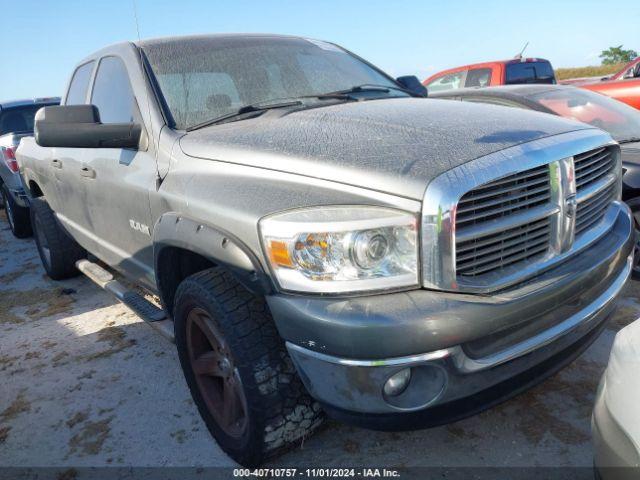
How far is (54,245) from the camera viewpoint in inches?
181

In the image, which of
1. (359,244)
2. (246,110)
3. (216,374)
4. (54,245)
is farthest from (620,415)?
(54,245)

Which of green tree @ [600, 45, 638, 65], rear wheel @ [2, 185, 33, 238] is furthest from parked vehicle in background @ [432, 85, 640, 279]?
green tree @ [600, 45, 638, 65]

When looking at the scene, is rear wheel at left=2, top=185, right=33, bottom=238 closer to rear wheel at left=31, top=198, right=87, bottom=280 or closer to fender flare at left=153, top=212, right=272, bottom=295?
rear wheel at left=31, top=198, right=87, bottom=280

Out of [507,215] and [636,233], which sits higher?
[507,215]

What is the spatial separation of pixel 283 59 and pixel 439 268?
6.41 feet

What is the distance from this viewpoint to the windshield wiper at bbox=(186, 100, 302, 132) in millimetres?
2604

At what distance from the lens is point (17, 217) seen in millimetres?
6660

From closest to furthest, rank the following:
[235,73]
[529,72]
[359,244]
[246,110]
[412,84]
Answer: [359,244], [246,110], [235,73], [412,84], [529,72]

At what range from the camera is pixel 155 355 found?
3.32m

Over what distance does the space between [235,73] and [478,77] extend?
7.03 metres

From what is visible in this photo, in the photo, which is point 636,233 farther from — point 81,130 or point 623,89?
point 623,89

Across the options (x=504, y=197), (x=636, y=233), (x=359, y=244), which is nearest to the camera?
(x=359, y=244)

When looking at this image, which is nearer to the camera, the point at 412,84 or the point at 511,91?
the point at 412,84

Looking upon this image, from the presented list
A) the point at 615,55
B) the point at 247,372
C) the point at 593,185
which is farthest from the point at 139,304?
the point at 615,55
